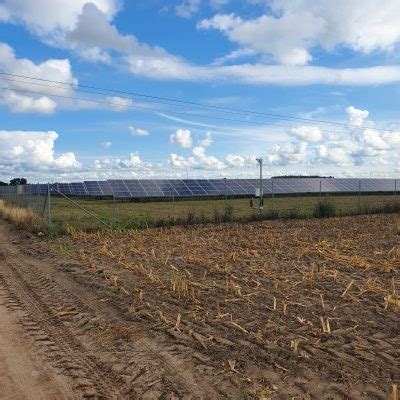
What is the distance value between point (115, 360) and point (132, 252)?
7150 millimetres

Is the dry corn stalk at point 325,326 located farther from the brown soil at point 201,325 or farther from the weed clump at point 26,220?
the weed clump at point 26,220

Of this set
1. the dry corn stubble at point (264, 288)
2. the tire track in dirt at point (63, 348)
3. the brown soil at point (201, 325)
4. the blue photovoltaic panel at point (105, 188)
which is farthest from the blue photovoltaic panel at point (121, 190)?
the tire track in dirt at point (63, 348)

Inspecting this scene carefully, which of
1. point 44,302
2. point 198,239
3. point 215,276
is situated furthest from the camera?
point 198,239

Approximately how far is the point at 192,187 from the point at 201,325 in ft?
138

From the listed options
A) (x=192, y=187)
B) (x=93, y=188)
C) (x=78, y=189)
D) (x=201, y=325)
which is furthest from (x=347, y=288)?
(x=78, y=189)

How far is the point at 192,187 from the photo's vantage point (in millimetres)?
47938

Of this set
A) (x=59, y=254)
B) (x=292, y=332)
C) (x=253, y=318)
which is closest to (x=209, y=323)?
(x=253, y=318)

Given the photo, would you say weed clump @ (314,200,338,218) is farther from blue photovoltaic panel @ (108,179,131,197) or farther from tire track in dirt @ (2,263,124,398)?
blue photovoltaic panel @ (108,179,131,197)

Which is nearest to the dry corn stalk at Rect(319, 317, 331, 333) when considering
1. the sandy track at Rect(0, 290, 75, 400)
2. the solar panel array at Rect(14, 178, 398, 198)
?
the sandy track at Rect(0, 290, 75, 400)

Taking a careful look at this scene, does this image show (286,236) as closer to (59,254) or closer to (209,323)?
(59,254)

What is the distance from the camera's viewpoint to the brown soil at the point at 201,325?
14.5 ft

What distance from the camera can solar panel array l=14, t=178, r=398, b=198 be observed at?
45500 millimetres

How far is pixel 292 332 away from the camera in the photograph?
5695mm

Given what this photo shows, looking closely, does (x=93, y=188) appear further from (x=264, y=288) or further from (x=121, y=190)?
(x=264, y=288)
